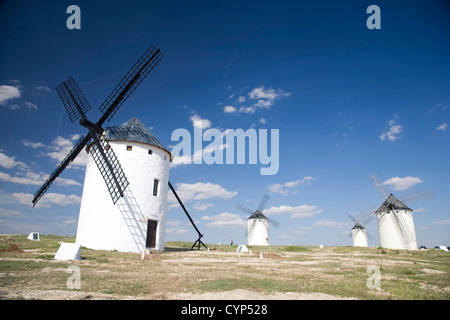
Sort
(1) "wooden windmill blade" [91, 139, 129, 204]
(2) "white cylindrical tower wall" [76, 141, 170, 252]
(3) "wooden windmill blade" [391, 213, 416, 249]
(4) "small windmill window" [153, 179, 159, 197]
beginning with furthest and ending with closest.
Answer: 1. (3) "wooden windmill blade" [391, 213, 416, 249]
2. (4) "small windmill window" [153, 179, 159, 197]
3. (2) "white cylindrical tower wall" [76, 141, 170, 252]
4. (1) "wooden windmill blade" [91, 139, 129, 204]

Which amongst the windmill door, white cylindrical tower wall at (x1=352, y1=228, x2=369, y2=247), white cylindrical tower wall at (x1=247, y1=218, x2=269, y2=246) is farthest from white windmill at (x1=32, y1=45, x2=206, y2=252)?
white cylindrical tower wall at (x1=352, y1=228, x2=369, y2=247)

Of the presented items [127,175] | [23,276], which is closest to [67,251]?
[23,276]

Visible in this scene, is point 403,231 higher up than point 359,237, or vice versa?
point 403,231

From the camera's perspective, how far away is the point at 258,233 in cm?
5419

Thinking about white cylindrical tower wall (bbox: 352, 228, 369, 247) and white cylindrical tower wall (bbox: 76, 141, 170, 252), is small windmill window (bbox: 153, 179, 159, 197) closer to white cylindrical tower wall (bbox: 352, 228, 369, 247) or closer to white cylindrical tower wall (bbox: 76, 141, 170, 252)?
white cylindrical tower wall (bbox: 76, 141, 170, 252)

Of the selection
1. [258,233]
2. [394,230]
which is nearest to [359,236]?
[394,230]

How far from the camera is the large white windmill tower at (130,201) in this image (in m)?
20.0

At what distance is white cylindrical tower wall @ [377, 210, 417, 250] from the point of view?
4397 cm

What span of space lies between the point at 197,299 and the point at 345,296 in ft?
12.8

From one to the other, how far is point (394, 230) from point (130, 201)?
44932 mm

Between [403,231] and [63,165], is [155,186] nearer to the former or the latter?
[63,165]

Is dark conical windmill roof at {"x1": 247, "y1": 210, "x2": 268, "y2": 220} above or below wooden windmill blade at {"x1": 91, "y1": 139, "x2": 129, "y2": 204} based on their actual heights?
below

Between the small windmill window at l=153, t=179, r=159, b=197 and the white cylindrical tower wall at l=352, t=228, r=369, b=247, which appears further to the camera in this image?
the white cylindrical tower wall at l=352, t=228, r=369, b=247

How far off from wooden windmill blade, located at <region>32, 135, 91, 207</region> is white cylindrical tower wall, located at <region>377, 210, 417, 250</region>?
48403 mm
